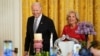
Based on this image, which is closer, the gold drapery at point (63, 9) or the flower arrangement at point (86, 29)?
the flower arrangement at point (86, 29)

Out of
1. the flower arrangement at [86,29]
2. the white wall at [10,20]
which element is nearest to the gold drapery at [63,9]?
the white wall at [10,20]

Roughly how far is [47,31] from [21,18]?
1.07m

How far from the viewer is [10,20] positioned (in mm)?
3842

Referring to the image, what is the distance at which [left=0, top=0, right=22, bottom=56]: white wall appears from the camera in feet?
12.5

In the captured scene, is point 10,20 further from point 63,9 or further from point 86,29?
point 86,29

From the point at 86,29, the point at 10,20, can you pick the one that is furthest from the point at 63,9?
the point at 86,29

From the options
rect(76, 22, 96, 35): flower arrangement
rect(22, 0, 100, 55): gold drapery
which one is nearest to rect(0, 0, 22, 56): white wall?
rect(22, 0, 100, 55): gold drapery

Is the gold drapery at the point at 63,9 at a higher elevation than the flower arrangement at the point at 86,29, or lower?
higher

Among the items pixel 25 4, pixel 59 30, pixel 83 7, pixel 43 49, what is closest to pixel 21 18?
pixel 25 4

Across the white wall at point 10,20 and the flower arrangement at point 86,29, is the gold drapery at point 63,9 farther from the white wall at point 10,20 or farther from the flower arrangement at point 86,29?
the flower arrangement at point 86,29

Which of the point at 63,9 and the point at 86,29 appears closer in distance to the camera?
the point at 86,29

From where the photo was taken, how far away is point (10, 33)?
385 cm

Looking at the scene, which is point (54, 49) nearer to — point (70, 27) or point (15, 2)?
point (70, 27)

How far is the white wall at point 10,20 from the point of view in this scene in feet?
12.5
